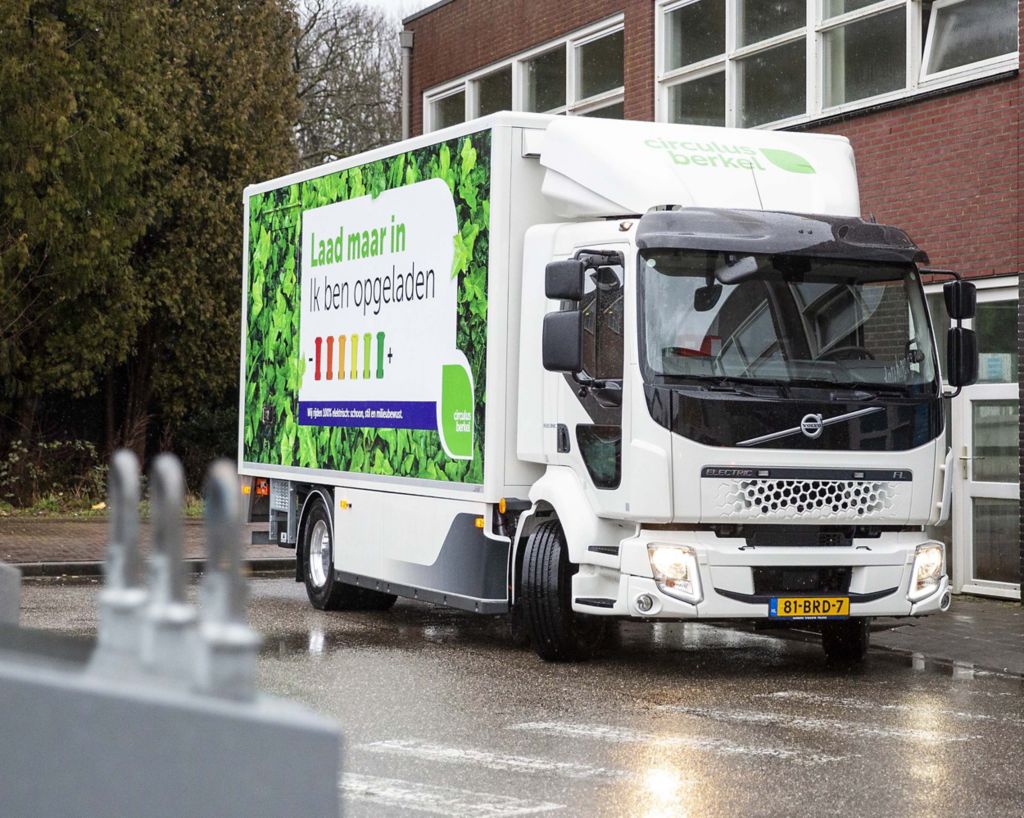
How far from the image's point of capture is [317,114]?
4050 centimetres

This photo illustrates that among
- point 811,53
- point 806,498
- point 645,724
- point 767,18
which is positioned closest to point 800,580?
point 806,498

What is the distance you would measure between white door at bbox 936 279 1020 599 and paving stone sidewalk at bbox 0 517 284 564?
19.7 ft

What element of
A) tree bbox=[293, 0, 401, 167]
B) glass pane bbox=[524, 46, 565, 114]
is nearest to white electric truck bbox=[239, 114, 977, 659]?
glass pane bbox=[524, 46, 565, 114]

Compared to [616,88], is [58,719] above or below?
below

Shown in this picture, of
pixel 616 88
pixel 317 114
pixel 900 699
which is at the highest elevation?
pixel 317 114

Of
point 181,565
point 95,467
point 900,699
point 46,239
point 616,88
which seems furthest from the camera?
point 95,467

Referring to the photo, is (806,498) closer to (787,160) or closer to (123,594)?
(787,160)

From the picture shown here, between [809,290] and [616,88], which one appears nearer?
[809,290]

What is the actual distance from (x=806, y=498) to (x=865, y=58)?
7048mm

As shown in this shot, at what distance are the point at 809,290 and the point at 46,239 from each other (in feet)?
54.3

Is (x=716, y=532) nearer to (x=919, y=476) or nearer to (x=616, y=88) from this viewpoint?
(x=919, y=476)

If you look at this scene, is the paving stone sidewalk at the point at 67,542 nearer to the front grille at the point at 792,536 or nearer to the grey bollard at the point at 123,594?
the front grille at the point at 792,536

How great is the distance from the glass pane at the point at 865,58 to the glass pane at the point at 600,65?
3912mm

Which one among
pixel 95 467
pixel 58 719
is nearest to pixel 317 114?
pixel 95 467
